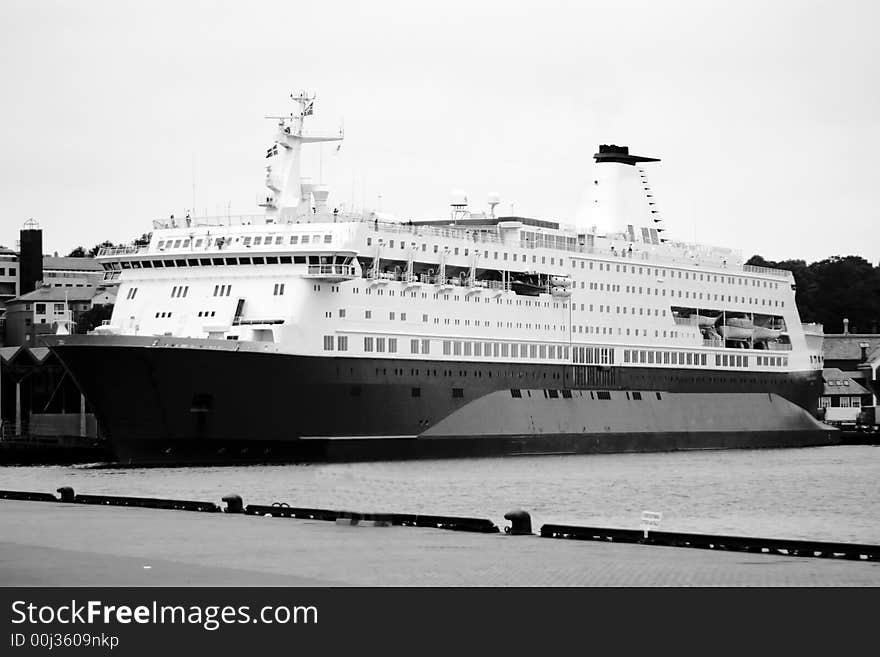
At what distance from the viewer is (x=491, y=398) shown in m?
54.3

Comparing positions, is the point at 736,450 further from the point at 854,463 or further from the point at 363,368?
the point at 363,368

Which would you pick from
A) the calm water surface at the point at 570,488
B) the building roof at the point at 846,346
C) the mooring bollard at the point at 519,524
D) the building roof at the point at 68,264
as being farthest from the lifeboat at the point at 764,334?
the building roof at the point at 68,264

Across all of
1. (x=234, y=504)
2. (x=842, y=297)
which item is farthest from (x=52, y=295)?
(x=234, y=504)

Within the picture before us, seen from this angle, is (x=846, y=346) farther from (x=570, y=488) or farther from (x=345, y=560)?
(x=345, y=560)

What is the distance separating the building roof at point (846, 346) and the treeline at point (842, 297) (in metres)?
17.0

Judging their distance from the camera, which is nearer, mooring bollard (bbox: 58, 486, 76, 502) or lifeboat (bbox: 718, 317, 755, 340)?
mooring bollard (bbox: 58, 486, 76, 502)

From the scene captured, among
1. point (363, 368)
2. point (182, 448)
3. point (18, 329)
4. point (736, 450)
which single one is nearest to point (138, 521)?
point (182, 448)

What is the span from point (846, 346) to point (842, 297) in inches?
916

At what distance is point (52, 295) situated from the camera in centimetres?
9356

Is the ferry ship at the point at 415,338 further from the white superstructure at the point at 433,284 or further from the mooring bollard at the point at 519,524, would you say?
the mooring bollard at the point at 519,524

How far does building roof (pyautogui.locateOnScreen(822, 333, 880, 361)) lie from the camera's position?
9825cm

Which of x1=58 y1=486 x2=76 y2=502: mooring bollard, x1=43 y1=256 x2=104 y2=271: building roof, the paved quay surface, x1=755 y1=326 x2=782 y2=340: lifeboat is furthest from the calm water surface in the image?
x1=43 y1=256 x2=104 y2=271: building roof

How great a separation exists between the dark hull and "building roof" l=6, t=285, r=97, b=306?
1505 inches

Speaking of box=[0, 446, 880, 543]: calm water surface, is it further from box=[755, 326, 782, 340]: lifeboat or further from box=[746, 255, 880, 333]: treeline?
box=[746, 255, 880, 333]: treeline
